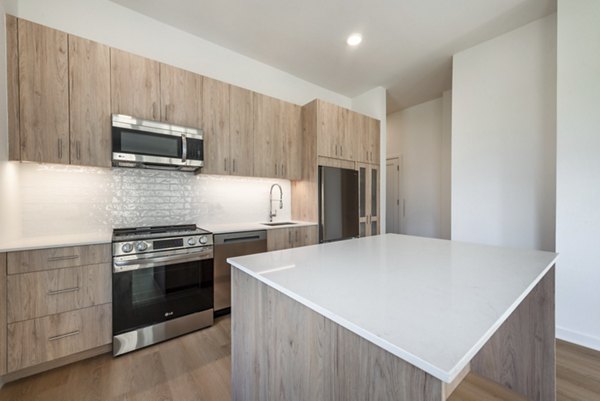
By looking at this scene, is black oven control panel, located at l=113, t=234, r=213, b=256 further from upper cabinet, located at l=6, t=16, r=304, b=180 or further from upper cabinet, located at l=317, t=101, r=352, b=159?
upper cabinet, located at l=317, t=101, r=352, b=159

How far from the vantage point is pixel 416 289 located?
86 cm

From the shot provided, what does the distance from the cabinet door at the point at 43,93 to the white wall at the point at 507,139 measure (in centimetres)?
412

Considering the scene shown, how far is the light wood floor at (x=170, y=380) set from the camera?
1.51 metres

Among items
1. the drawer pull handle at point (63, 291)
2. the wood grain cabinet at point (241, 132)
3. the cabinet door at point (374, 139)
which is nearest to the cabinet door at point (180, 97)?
the wood grain cabinet at point (241, 132)

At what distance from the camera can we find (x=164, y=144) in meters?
2.29

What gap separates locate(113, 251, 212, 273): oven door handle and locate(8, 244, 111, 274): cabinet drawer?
0.10m

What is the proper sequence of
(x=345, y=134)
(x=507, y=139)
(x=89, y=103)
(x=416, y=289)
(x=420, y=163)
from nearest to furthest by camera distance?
1. (x=416, y=289)
2. (x=89, y=103)
3. (x=507, y=139)
4. (x=345, y=134)
5. (x=420, y=163)

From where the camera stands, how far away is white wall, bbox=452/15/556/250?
2.55 metres

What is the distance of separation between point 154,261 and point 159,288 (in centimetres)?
24

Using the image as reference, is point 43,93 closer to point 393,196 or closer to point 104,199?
point 104,199

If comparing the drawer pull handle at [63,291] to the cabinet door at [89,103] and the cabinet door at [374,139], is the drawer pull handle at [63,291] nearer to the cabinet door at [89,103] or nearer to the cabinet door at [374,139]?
the cabinet door at [89,103]

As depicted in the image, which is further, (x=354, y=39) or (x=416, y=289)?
(x=354, y=39)

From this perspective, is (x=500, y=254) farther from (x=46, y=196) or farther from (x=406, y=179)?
(x=406, y=179)

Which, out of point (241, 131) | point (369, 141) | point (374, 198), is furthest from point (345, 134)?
point (241, 131)
